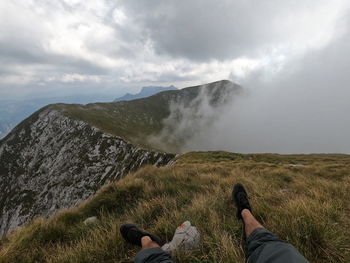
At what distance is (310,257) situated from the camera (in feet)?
7.57

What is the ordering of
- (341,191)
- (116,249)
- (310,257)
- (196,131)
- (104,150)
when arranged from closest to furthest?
(310,257), (116,249), (341,191), (104,150), (196,131)

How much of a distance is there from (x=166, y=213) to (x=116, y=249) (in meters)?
1.37

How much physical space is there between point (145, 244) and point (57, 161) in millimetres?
65625

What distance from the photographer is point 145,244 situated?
2838 millimetres

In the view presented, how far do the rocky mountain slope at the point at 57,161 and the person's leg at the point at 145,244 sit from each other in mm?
33598

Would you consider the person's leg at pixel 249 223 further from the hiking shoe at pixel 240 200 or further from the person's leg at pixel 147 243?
the person's leg at pixel 147 243

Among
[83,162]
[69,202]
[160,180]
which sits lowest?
[69,202]

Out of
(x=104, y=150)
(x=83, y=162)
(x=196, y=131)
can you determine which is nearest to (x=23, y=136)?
(x=83, y=162)

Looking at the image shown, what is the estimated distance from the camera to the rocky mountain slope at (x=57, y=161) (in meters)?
43.0

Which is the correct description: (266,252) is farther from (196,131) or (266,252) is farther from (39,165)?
(196,131)

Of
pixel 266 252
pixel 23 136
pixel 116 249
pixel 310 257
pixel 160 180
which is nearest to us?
pixel 266 252

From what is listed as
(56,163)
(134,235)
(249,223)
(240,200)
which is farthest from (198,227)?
(56,163)

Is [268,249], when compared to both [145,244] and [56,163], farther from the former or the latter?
[56,163]

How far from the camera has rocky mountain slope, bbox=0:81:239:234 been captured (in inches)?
1693
